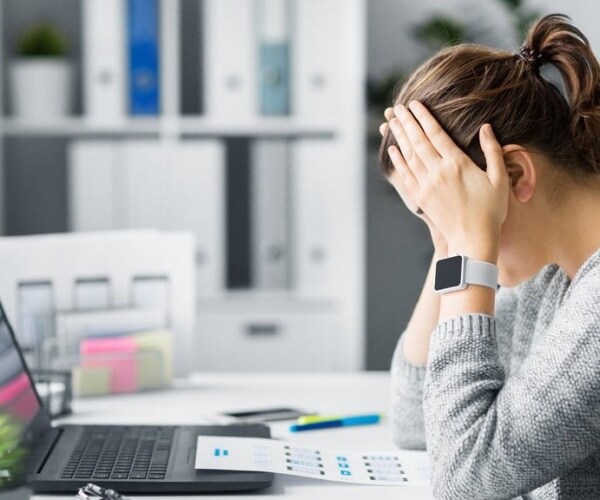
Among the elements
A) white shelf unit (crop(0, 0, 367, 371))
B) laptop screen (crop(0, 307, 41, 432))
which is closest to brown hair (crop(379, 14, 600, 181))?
laptop screen (crop(0, 307, 41, 432))

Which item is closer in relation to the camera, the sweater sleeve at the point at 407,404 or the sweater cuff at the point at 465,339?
the sweater cuff at the point at 465,339

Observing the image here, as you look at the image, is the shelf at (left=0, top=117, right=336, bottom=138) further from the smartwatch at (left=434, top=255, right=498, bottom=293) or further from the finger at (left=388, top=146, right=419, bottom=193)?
the smartwatch at (left=434, top=255, right=498, bottom=293)

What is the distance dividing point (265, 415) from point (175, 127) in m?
1.45

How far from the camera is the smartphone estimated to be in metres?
1.56

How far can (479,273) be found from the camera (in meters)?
1.15

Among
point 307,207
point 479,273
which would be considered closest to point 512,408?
point 479,273

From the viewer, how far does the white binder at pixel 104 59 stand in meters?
2.80

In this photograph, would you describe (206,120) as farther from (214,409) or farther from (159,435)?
(159,435)

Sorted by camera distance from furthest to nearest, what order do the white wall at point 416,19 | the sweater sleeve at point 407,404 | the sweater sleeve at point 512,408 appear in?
1. the white wall at point 416,19
2. the sweater sleeve at point 407,404
3. the sweater sleeve at point 512,408

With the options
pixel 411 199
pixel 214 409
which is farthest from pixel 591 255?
pixel 214 409

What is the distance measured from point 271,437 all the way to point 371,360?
1898mm

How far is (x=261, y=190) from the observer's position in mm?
2822

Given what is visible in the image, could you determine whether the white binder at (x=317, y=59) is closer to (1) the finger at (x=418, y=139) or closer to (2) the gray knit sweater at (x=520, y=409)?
(1) the finger at (x=418, y=139)

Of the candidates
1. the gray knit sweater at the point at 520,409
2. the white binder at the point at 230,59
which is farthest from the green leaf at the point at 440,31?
the gray knit sweater at the point at 520,409
